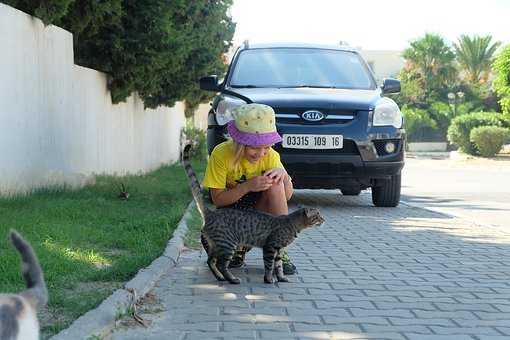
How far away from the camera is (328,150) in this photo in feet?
26.4

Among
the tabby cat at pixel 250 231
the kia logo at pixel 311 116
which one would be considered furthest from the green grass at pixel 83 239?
the kia logo at pixel 311 116

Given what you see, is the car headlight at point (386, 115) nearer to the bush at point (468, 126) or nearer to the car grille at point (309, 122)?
the car grille at point (309, 122)

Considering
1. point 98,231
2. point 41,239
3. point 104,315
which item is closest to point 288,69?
point 98,231

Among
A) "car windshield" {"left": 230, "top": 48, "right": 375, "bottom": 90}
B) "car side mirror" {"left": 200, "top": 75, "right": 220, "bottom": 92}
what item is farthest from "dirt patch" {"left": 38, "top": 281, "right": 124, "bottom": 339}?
"car windshield" {"left": 230, "top": 48, "right": 375, "bottom": 90}

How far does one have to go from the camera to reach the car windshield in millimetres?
8891

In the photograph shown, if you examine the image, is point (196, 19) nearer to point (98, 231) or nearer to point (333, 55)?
point (333, 55)

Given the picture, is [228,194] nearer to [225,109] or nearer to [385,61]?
[225,109]

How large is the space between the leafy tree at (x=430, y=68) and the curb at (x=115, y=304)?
47.6 metres

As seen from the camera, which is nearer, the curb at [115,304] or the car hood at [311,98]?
the curb at [115,304]

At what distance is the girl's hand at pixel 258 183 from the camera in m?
4.82

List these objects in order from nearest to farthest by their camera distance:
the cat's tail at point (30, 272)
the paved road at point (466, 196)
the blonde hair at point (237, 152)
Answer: the cat's tail at point (30, 272), the blonde hair at point (237, 152), the paved road at point (466, 196)

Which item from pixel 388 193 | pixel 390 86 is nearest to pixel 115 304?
pixel 388 193

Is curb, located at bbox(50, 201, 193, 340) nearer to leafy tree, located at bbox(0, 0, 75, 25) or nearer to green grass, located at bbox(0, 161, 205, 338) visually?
green grass, located at bbox(0, 161, 205, 338)

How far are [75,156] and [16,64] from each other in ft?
7.62
